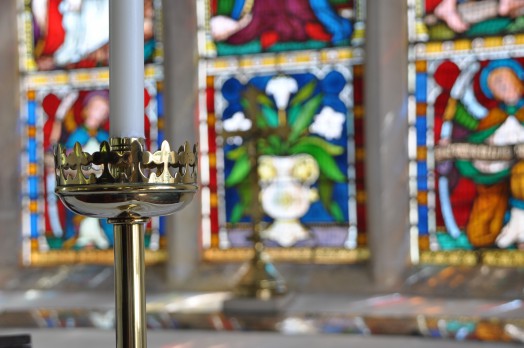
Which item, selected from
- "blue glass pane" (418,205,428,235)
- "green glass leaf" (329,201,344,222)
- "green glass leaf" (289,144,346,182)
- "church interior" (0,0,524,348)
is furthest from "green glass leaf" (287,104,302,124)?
"blue glass pane" (418,205,428,235)

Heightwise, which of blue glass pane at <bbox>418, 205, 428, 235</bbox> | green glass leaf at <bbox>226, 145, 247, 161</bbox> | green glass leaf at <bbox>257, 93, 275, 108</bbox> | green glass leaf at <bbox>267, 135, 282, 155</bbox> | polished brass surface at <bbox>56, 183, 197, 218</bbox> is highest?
green glass leaf at <bbox>257, 93, 275, 108</bbox>

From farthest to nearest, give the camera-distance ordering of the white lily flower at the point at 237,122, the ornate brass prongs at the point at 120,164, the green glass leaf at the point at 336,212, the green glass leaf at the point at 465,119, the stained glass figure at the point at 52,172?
1. the stained glass figure at the point at 52,172
2. the white lily flower at the point at 237,122
3. the green glass leaf at the point at 336,212
4. the green glass leaf at the point at 465,119
5. the ornate brass prongs at the point at 120,164

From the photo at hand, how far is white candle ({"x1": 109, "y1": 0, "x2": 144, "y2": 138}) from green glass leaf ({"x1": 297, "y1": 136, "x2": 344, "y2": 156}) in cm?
275

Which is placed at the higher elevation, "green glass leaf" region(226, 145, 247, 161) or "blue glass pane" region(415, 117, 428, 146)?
"blue glass pane" region(415, 117, 428, 146)

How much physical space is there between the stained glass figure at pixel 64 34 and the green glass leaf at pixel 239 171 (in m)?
0.83

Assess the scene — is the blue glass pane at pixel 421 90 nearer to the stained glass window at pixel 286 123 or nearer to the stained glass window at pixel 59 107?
the stained glass window at pixel 286 123

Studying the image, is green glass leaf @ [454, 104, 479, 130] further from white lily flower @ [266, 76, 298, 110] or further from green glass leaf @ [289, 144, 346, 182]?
white lily flower @ [266, 76, 298, 110]

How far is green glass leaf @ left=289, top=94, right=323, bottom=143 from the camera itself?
3.24 m

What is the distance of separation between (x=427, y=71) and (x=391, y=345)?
1.36m

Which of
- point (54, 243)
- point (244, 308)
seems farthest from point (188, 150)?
point (54, 243)

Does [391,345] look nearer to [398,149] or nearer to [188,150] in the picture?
[398,149]

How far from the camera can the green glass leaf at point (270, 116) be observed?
3266 millimetres

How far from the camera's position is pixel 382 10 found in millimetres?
3039

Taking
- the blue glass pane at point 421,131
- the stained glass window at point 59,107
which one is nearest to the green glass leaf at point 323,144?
the blue glass pane at point 421,131
